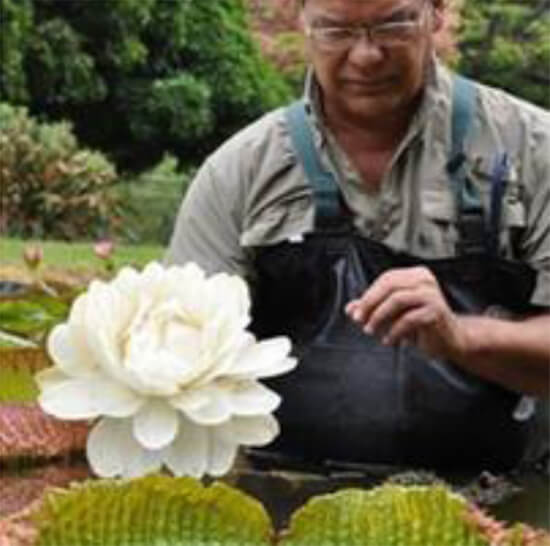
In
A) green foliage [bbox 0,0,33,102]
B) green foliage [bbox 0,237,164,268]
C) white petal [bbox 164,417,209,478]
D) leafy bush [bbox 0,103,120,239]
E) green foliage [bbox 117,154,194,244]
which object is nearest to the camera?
white petal [bbox 164,417,209,478]

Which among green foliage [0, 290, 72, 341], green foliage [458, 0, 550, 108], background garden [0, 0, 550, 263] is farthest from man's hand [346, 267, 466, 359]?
green foliage [458, 0, 550, 108]

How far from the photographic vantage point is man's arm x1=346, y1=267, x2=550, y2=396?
147 centimetres

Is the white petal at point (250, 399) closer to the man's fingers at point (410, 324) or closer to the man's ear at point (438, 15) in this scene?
the man's fingers at point (410, 324)

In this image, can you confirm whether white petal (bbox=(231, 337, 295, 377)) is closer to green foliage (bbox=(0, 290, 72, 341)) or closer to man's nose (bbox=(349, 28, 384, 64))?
man's nose (bbox=(349, 28, 384, 64))

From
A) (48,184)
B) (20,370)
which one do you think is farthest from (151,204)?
(20,370)

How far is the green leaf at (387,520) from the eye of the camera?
3.73 feet

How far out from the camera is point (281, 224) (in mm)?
2045

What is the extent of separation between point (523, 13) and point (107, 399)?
18249 millimetres

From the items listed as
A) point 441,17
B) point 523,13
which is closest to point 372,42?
point 441,17

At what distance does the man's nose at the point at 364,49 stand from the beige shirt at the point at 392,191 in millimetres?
192

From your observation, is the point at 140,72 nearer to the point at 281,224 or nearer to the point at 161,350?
the point at 281,224

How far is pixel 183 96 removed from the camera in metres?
16.6

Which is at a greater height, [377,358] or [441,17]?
[441,17]

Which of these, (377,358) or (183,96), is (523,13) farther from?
(377,358)
